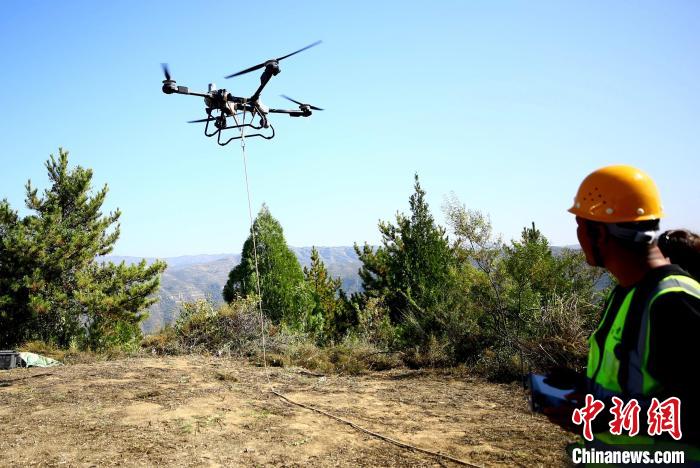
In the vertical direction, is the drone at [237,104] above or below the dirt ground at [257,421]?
above

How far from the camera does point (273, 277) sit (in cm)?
1515

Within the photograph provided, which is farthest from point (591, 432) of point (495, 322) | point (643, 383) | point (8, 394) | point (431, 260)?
point (431, 260)

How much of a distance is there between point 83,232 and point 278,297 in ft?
20.3

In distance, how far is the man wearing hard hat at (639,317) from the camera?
139cm

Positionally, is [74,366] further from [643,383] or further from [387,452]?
[643,383]

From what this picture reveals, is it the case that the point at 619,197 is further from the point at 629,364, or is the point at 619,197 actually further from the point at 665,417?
the point at 665,417

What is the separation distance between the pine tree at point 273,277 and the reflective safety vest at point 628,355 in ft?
42.0

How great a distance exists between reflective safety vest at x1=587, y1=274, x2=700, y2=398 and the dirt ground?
2734 millimetres

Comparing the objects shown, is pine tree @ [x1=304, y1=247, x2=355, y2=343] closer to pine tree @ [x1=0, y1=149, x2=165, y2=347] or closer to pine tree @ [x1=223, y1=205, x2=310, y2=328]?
pine tree @ [x1=223, y1=205, x2=310, y2=328]

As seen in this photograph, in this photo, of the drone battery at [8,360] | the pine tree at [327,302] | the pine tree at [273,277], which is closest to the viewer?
the drone battery at [8,360]

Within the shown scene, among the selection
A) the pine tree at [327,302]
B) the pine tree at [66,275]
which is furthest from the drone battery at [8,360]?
the pine tree at [327,302]

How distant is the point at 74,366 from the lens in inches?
352

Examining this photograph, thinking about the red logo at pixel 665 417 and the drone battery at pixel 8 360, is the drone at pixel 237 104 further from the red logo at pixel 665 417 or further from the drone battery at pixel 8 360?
the drone battery at pixel 8 360

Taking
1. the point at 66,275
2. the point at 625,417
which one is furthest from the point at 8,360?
the point at 625,417
